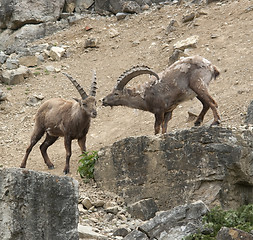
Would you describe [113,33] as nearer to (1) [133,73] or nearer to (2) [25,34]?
(2) [25,34]

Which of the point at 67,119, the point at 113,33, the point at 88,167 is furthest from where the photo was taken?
the point at 113,33

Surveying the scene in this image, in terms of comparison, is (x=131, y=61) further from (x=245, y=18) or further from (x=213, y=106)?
(x=213, y=106)

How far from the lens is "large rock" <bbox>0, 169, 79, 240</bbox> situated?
18.7 ft

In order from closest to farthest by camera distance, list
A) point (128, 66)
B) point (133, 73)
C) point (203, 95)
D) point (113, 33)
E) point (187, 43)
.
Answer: point (203, 95) < point (133, 73) < point (187, 43) < point (128, 66) < point (113, 33)

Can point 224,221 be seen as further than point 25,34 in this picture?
No

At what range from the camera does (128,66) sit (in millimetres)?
19125

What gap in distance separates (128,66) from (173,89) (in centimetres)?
773

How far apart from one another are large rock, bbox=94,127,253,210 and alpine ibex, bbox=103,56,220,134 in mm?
1935

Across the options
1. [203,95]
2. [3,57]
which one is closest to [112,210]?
[203,95]

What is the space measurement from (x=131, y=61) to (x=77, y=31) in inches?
173

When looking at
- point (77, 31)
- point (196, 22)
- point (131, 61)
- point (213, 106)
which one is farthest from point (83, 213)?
point (77, 31)

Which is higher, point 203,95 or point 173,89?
point 203,95

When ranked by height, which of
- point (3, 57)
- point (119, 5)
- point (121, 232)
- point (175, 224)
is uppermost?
point (175, 224)

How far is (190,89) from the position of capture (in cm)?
1134
